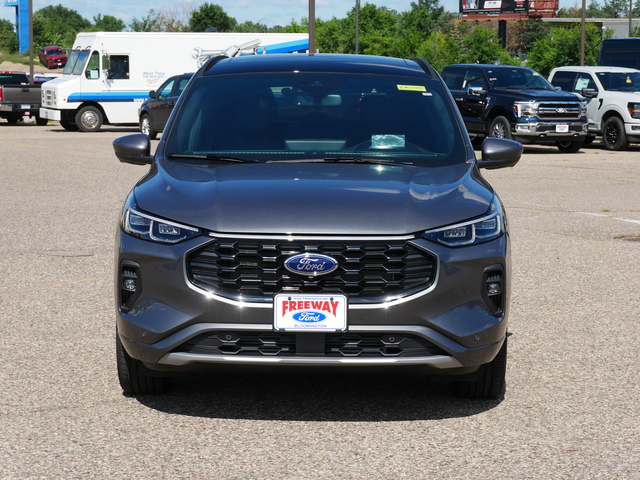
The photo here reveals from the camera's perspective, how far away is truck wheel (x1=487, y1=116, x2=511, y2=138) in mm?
23612

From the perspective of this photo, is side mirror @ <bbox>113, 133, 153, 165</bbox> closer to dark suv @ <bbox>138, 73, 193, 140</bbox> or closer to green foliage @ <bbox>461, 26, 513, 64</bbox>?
dark suv @ <bbox>138, 73, 193, 140</bbox>

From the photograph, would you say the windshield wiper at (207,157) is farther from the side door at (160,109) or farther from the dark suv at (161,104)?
the side door at (160,109)

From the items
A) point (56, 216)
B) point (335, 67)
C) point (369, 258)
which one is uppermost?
point (335, 67)

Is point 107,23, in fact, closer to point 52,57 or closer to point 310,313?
point 52,57

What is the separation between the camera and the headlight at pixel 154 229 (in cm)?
462

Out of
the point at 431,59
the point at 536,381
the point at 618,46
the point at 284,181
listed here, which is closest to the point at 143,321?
the point at 284,181

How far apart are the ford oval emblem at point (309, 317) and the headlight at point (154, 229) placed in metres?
0.56

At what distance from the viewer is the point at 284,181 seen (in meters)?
5.00

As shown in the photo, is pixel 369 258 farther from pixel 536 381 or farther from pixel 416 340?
pixel 536 381

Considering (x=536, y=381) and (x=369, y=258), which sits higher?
(x=369, y=258)

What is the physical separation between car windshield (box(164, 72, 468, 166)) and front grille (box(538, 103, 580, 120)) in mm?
17791

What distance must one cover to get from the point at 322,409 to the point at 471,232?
3.61 ft

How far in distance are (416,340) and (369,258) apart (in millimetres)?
413

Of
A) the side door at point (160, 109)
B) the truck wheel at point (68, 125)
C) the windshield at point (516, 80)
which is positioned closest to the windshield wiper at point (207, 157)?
the windshield at point (516, 80)
